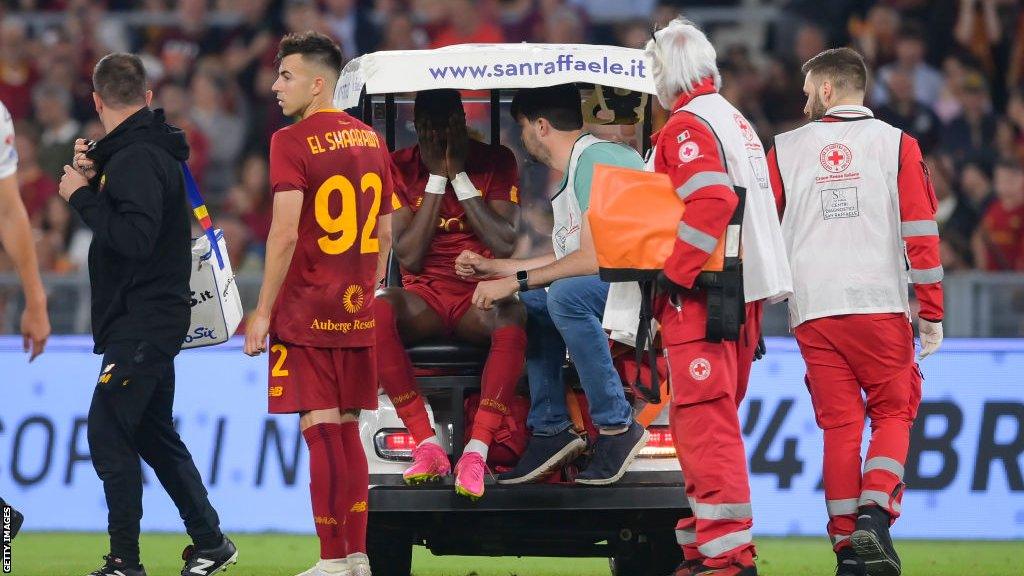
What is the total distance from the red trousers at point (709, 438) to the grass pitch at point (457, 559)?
218 cm

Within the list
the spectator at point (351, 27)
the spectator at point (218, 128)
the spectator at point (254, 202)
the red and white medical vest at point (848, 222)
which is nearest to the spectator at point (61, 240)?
the spectator at point (254, 202)

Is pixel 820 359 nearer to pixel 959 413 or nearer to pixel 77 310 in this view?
pixel 959 413

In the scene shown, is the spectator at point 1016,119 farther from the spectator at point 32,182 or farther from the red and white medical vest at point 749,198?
the spectator at point 32,182

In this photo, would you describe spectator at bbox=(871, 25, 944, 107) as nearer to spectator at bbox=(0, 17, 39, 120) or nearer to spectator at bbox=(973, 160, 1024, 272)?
spectator at bbox=(973, 160, 1024, 272)

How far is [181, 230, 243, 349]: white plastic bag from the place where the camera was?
A: 757 centimetres

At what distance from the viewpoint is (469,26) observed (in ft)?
53.3

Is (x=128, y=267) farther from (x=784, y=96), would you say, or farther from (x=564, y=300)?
(x=784, y=96)

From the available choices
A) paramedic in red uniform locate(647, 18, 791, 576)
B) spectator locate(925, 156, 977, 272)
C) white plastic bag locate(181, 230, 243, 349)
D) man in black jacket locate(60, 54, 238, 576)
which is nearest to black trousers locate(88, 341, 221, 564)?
man in black jacket locate(60, 54, 238, 576)

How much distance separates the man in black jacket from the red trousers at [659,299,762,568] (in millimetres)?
2233

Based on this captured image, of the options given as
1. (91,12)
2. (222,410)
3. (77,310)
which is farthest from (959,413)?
(91,12)

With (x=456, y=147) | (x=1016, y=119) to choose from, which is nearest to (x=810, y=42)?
(x=1016, y=119)

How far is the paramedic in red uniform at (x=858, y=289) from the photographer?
24.3 feet

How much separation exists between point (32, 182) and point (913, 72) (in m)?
8.26

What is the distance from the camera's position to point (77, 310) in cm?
1221
